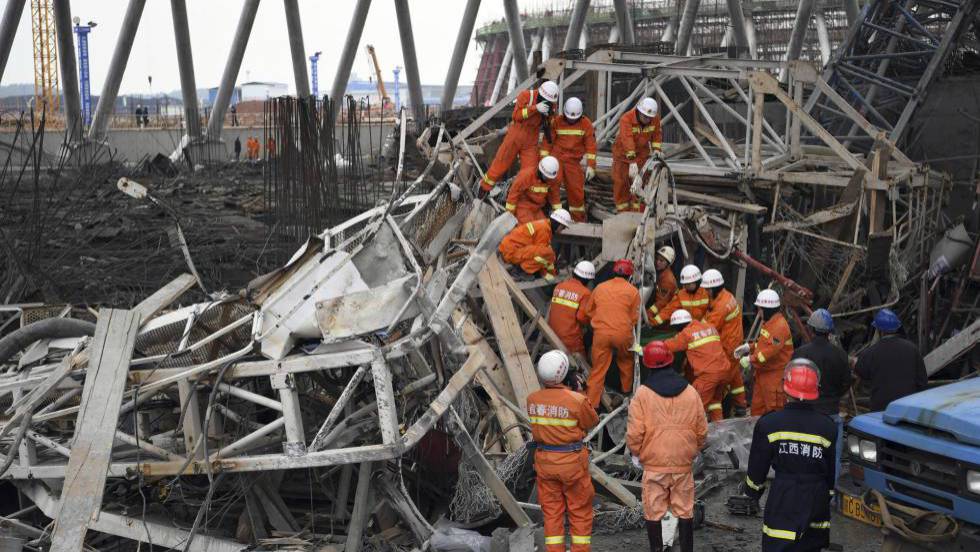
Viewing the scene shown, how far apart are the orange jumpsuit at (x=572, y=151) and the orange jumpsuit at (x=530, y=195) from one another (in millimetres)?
755

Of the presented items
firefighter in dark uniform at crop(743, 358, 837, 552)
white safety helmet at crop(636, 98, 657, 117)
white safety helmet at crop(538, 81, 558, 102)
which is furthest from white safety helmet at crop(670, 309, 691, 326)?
white safety helmet at crop(636, 98, 657, 117)

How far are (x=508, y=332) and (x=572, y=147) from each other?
3698mm

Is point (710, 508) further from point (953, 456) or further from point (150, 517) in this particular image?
point (150, 517)

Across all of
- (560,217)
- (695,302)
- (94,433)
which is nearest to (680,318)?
(695,302)

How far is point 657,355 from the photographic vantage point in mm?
7566

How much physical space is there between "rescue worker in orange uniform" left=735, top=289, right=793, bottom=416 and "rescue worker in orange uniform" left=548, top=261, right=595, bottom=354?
4.99ft

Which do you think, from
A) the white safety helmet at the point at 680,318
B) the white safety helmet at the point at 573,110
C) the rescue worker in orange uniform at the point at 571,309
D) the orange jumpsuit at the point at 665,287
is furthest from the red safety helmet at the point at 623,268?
the white safety helmet at the point at 573,110

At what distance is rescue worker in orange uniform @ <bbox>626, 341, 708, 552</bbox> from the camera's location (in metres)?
7.50

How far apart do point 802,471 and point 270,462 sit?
11.0 ft

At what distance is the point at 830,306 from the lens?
1300cm

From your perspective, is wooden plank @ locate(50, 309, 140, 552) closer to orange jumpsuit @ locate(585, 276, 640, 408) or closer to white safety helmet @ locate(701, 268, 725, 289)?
orange jumpsuit @ locate(585, 276, 640, 408)

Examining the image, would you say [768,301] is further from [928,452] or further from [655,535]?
[928,452]

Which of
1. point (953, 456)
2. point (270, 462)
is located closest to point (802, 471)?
point (953, 456)

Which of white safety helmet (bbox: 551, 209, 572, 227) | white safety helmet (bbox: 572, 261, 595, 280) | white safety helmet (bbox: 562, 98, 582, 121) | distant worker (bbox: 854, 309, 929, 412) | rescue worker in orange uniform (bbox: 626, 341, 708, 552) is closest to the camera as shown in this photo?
rescue worker in orange uniform (bbox: 626, 341, 708, 552)
